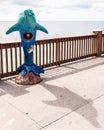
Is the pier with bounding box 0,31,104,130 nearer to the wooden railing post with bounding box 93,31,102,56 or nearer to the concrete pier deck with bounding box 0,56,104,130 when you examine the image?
the concrete pier deck with bounding box 0,56,104,130

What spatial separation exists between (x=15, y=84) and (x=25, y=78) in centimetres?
27

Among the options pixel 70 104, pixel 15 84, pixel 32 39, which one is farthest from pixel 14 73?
pixel 70 104

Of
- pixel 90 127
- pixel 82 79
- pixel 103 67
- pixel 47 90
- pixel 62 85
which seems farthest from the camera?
pixel 103 67

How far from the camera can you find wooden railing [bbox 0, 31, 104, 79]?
6.22 meters

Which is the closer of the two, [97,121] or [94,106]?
[97,121]

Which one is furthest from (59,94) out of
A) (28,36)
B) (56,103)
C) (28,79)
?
(28,36)

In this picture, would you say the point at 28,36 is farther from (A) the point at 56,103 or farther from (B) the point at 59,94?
(A) the point at 56,103

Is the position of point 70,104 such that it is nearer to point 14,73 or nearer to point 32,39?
point 32,39

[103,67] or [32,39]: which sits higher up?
[32,39]

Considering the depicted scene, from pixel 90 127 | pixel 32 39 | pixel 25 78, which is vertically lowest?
pixel 90 127

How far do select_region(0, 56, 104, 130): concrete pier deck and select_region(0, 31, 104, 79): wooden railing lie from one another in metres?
0.71

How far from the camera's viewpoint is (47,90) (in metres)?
4.71

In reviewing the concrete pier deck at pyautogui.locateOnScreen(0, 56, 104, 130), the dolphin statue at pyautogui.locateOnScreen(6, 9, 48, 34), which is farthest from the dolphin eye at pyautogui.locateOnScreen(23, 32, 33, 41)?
the concrete pier deck at pyautogui.locateOnScreen(0, 56, 104, 130)

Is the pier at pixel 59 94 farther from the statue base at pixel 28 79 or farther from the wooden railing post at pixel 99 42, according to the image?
the wooden railing post at pixel 99 42
